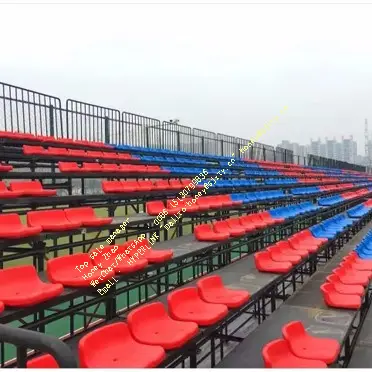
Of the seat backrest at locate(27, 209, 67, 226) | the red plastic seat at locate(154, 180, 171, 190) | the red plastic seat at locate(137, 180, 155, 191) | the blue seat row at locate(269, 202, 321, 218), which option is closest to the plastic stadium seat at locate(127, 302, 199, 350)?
the seat backrest at locate(27, 209, 67, 226)

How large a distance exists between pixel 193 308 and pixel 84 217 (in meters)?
1.43

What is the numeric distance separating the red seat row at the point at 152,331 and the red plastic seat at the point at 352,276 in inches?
67.5

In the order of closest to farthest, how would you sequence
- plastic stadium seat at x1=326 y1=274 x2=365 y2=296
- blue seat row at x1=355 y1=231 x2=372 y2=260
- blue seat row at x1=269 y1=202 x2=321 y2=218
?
1. plastic stadium seat at x1=326 y1=274 x2=365 y2=296
2. blue seat row at x1=355 y1=231 x2=372 y2=260
3. blue seat row at x1=269 y1=202 x2=321 y2=218

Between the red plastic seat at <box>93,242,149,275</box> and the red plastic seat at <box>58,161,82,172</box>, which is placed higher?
the red plastic seat at <box>58,161,82,172</box>

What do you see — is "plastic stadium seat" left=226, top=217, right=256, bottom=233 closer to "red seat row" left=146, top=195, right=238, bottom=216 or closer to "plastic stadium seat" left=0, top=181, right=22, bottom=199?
"red seat row" left=146, top=195, right=238, bottom=216

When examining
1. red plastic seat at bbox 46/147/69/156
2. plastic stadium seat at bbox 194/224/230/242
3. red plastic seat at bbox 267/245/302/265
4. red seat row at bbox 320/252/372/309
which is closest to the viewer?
red seat row at bbox 320/252/372/309

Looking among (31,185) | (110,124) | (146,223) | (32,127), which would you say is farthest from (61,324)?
(110,124)

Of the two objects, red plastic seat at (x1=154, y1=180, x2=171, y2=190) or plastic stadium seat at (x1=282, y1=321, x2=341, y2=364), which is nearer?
plastic stadium seat at (x1=282, y1=321, x2=341, y2=364)

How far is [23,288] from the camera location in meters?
2.25

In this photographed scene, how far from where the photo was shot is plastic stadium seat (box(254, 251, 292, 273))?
12.8ft

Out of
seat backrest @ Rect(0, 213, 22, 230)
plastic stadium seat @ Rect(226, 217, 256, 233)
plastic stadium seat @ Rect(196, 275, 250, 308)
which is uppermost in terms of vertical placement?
seat backrest @ Rect(0, 213, 22, 230)

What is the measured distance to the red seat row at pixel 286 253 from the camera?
4.00 metres

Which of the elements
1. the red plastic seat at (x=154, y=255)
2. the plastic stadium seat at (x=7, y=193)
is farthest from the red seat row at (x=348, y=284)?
the plastic stadium seat at (x=7, y=193)

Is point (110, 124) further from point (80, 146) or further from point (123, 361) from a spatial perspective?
point (123, 361)
